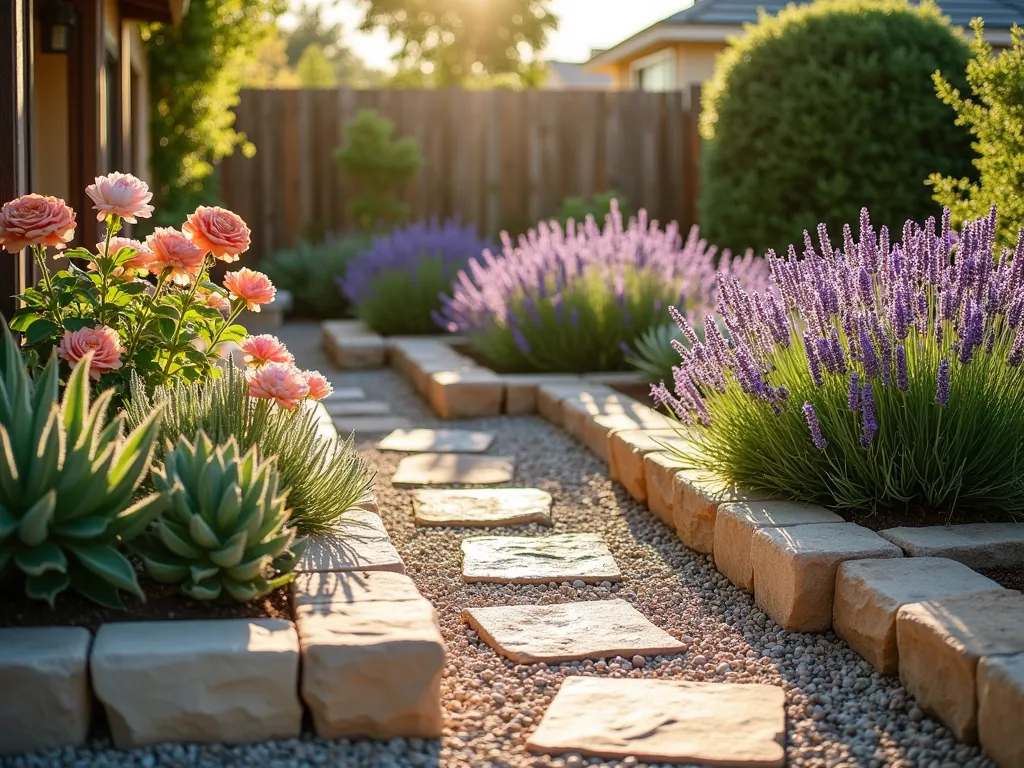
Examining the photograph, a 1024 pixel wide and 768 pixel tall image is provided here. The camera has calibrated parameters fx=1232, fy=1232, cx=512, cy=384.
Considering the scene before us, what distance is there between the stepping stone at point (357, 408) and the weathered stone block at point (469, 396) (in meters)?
0.31

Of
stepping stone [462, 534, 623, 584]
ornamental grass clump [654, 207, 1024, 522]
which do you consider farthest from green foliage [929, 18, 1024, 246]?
stepping stone [462, 534, 623, 584]

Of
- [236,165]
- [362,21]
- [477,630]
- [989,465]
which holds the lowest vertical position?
[477,630]

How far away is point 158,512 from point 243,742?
1.55 ft

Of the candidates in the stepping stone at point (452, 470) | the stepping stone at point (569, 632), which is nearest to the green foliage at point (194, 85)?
the stepping stone at point (452, 470)

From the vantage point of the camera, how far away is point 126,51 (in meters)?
7.86

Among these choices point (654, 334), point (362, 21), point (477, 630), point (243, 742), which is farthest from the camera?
point (362, 21)

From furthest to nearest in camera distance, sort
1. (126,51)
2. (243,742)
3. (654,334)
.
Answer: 1. (126,51)
2. (654,334)
3. (243,742)

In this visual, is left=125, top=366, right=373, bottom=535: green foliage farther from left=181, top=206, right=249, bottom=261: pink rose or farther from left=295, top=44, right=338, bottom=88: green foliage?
left=295, top=44, right=338, bottom=88: green foliage

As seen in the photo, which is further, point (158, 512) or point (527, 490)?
point (527, 490)

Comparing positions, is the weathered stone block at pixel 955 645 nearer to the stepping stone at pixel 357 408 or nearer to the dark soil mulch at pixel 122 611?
the dark soil mulch at pixel 122 611

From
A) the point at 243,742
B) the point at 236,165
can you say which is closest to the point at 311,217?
the point at 236,165

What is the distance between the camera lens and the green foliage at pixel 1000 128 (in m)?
4.04

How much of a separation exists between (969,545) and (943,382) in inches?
15.9

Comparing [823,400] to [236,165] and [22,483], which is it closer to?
[22,483]
